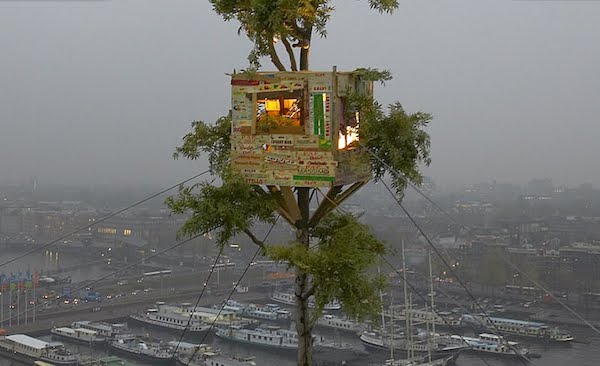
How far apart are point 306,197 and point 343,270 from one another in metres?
0.38

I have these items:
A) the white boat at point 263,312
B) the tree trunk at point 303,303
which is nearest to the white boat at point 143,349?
the white boat at point 263,312

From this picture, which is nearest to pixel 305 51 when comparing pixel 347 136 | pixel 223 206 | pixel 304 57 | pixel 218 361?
pixel 304 57

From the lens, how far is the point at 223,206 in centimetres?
239

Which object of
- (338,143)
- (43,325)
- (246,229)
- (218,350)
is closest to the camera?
(338,143)

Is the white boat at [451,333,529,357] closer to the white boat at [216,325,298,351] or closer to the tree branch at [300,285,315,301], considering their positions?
the white boat at [216,325,298,351]

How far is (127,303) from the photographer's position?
31.1ft

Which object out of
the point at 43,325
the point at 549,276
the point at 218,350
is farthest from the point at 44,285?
the point at 549,276

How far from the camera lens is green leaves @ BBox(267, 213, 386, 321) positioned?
88.7 inches

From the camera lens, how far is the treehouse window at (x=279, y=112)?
2396mm

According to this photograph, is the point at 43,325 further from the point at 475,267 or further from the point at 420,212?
the point at 420,212

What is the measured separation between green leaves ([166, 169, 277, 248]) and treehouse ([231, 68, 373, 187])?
0.06 meters

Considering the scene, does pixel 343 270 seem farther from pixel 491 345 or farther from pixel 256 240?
pixel 491 345

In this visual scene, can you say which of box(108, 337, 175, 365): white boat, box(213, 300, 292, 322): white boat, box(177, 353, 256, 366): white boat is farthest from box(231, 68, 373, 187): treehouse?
box(213, 300, 292, 322): white boat

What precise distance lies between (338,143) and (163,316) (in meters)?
6.49
